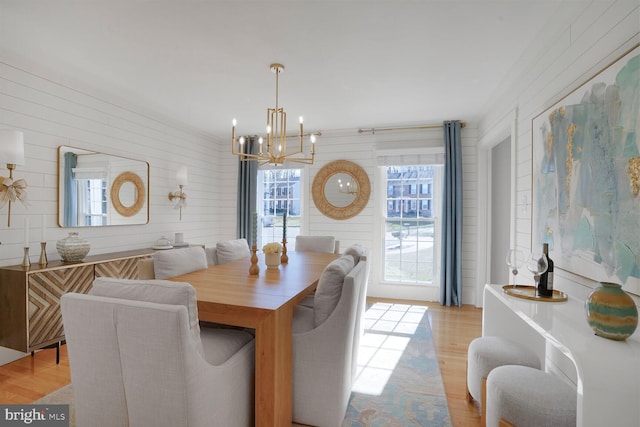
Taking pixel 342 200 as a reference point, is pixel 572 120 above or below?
above

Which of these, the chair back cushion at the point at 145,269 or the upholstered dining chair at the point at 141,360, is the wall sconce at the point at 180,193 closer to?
the chair back cushion at the point at 145,269

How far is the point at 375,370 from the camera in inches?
104

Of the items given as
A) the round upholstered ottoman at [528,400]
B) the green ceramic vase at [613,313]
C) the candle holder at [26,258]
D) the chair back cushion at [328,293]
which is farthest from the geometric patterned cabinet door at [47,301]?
the green ceramic vase at [613,313]

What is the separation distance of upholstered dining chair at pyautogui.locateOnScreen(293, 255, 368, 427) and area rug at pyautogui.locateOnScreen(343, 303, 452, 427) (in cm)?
23

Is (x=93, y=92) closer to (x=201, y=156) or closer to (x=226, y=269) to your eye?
(x=201, y=156)

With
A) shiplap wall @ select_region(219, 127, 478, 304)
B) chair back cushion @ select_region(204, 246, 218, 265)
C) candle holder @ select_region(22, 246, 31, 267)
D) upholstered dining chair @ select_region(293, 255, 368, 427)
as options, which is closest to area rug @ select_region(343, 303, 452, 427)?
upholstered dining chair @ select_region(293, 255, 368, 427)

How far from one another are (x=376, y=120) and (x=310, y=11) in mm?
2551

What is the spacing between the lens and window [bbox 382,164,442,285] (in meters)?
4.77

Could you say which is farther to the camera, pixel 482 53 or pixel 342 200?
pixel 342 200

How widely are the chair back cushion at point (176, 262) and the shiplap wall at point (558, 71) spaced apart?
2.63 metres

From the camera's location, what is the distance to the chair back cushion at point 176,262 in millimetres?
2391

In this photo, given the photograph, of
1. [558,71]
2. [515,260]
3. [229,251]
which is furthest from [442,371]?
[558,71]

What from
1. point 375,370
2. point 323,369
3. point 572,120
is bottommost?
point 375,370

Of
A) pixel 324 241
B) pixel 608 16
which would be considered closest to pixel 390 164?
pixel 324 241
